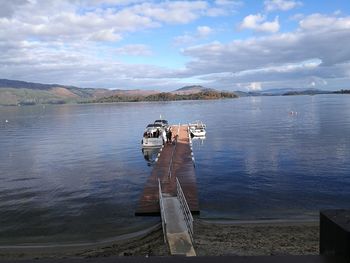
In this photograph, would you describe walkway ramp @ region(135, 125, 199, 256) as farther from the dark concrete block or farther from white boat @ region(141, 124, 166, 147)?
white boat @ region(141, 124, 166, 147)

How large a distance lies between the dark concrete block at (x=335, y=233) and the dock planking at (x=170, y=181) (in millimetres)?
20577

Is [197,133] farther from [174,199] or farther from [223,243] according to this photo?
[223,243]

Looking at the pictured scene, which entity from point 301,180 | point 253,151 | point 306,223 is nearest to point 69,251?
point 306,223

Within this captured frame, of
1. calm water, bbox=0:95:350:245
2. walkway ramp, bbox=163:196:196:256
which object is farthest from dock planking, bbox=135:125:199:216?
walkway ramp, bbox=163:196:196:256

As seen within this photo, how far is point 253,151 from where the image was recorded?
4941 centimetres

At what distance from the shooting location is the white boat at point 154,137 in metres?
54.3

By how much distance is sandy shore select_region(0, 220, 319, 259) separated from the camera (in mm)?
16453

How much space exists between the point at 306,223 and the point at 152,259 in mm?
20126

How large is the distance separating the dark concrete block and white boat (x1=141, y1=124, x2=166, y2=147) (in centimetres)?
→ 5132

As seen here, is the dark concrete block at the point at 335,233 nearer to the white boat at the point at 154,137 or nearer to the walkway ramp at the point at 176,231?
the walkway ramp at the point at 176,231

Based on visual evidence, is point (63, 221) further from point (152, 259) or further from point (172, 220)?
point (152, 259)

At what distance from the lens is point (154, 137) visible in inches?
2178

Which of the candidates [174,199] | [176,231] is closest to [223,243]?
[176,231]

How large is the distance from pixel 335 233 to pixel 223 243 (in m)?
15.5
